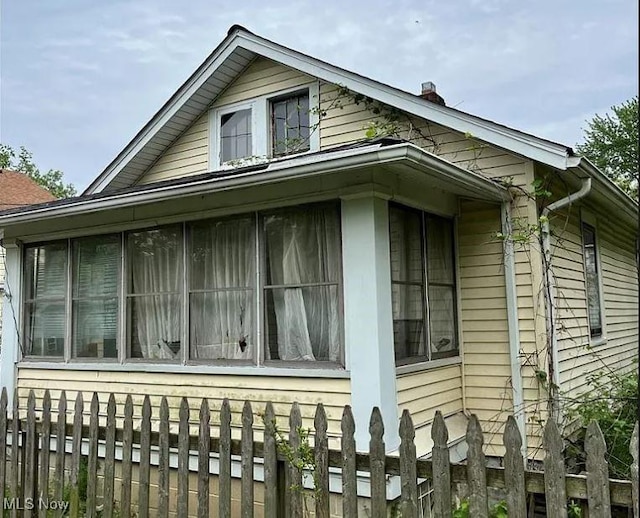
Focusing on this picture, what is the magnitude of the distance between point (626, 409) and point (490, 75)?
1342cm

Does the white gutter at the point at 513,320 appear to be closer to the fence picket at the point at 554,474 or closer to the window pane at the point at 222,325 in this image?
the window pane at the point at 222,325

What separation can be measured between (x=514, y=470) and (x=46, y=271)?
599cm

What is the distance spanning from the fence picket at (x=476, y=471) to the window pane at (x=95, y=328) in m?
4.40

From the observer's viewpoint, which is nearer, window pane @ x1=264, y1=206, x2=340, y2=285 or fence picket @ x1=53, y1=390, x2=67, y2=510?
fence picket @ x1=53, y1=390, x2=67, y2=510

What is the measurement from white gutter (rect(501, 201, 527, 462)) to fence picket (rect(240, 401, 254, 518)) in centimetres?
330

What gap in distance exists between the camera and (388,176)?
498 cm

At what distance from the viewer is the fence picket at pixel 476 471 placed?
3168 millimetres

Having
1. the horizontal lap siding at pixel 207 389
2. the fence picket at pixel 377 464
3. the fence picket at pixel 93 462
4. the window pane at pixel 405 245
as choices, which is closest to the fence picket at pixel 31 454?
the fence picket at pixel 93 462

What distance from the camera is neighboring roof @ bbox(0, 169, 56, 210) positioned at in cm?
1712

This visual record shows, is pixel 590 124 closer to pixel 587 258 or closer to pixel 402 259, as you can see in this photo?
pixel 587 258

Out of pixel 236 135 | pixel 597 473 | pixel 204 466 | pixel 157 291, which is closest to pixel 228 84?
pixel 236 135

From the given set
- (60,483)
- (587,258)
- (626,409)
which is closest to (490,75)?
(587,258)

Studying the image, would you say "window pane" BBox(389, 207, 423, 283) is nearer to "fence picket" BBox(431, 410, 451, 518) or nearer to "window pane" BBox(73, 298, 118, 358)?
"fence picket" BBox(431, 410, 451, 518)

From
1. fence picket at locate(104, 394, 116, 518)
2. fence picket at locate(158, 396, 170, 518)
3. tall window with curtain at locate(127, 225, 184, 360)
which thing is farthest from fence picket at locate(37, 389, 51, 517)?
tall window with curtain at locate(127, 225, 184, 360)
